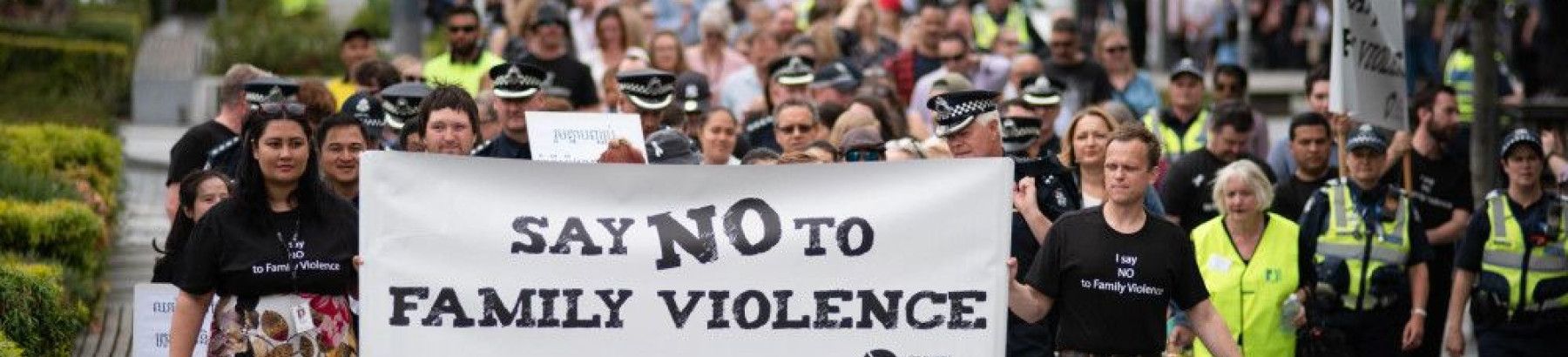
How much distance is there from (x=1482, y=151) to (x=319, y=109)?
247 inches

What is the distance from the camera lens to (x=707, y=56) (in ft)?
66.8

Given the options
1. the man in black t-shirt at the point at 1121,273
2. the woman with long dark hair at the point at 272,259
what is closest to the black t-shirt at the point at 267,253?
the woman with long dark hair at the point at 272,259

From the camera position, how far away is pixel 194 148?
12.5 m

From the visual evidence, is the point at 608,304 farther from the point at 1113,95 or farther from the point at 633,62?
the point at 1113,95

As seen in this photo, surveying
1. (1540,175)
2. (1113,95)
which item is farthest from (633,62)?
(1540,175)

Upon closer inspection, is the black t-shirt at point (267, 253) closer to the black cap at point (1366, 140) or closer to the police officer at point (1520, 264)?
the black cap at point (1366, 140)

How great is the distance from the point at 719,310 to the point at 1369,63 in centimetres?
627

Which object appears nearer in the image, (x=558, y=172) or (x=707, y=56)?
(x=558, y=172)

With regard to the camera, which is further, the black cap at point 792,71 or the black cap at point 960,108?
the black cap at point 792,71

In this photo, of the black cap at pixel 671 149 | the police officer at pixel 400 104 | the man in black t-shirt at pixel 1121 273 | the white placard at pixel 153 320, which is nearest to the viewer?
the man in black t-shirt at pixel 1121 273

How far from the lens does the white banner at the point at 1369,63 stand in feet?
46.7

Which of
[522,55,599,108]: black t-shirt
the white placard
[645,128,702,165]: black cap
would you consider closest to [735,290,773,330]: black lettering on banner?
the white placard

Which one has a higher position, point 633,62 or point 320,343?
point 633,62

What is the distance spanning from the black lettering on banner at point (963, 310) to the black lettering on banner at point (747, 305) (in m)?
0.52
